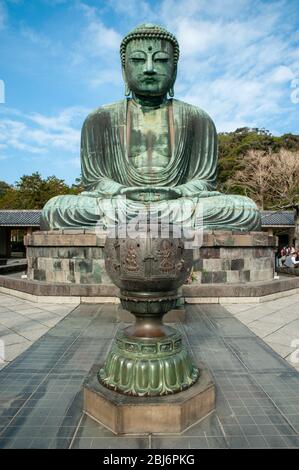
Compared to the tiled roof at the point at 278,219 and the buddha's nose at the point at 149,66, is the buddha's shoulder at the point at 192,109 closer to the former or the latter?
the buddha's nose at the point at 149,66

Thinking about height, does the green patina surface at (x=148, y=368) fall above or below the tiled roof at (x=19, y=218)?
below

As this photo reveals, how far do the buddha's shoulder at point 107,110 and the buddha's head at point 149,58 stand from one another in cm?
46

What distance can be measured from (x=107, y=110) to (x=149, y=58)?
1.46m

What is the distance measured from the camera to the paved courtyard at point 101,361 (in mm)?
2176

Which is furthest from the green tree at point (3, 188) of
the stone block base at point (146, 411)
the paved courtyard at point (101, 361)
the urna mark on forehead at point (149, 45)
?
the stone block base at point (146, 411)

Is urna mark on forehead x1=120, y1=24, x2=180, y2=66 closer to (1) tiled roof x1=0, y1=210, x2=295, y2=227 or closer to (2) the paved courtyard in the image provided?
(2) the paved courtyard

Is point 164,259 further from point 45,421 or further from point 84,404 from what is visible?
point 45,421

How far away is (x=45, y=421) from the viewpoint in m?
2.38

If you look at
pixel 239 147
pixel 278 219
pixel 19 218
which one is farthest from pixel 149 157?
pixel 239 147

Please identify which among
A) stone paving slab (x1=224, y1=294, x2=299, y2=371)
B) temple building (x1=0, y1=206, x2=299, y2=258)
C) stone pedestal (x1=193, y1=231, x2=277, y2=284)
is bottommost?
stone paving slab (x1=224, y1=294, x2=299, y2=371)

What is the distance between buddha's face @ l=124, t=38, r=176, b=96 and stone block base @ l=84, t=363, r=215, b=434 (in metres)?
6.77

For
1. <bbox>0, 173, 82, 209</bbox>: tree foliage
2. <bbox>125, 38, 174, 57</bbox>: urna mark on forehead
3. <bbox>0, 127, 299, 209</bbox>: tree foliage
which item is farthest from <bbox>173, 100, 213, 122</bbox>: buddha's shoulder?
<bbox>0, 173, 82, 209</bbox>: tree foliage

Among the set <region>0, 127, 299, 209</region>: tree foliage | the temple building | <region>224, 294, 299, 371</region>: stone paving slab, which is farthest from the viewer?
<region>0, 127, 299, 209</region>: tree foliage

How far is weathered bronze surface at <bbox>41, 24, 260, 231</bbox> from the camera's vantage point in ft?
22.5
